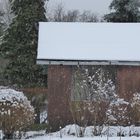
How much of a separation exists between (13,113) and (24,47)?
10.3 meters

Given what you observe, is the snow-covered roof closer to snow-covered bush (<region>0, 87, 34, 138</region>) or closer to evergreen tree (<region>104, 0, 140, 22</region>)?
snow-covered bush (<region>0, 87, 34, 138</region>)

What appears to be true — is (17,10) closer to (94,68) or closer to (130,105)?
(94,68)

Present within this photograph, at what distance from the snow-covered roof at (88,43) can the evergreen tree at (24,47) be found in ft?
12.8

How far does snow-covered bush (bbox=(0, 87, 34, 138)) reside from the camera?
56.3 ft

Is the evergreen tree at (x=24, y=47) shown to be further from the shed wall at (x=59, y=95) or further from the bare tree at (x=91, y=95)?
the bare tree at (x=91, y=95)

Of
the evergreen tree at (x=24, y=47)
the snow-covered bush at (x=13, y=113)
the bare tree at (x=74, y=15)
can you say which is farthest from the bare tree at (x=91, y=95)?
the bare tree at (x=74, y=15)

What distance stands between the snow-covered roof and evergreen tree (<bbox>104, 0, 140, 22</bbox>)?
11396 millimetres

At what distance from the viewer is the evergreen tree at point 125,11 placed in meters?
34.9

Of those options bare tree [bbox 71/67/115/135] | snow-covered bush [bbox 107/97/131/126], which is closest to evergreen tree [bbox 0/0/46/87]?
bare tree [bbox 71/67/115/135]

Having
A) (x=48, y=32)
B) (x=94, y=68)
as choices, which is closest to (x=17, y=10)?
(x=48, y=32)

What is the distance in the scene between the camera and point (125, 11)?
116 ft

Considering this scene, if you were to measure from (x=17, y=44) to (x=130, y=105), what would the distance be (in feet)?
28.9

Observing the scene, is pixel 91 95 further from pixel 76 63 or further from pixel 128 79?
pixel 128 79

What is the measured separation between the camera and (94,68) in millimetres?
21469
